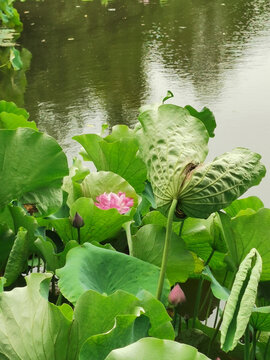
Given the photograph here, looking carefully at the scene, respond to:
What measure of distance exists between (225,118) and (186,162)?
2.62 m

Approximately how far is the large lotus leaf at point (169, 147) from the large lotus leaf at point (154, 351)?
0.81ft

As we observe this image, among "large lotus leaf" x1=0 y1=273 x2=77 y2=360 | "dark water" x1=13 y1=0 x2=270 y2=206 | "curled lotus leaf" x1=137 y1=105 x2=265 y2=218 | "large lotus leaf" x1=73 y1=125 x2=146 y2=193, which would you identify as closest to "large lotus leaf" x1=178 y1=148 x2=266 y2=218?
"curled lotus leaf" x1=137 y1=105 x2=265 y2=218

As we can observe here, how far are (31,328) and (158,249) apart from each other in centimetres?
30

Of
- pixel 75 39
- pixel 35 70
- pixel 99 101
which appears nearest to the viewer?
pixel 99 101

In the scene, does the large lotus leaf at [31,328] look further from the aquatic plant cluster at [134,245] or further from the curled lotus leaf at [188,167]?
the curled lotus leaf at [188,167]

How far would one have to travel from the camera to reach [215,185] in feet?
2.47

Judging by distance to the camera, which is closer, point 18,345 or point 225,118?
point 18,345

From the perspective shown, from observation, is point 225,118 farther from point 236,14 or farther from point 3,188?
point 236,14

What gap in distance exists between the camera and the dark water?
11.1ft

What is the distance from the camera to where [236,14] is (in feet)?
20.3

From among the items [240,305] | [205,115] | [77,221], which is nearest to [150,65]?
[205,115]

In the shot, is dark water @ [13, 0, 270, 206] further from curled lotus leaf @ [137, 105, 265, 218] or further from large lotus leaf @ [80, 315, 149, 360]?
large lotus leaf @ [80, 315, 149, 360]

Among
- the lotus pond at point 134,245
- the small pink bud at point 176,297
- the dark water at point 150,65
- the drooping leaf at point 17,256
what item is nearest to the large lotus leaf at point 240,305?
the lotus pond at point 134,245

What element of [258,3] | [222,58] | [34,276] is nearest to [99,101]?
[222,58]
